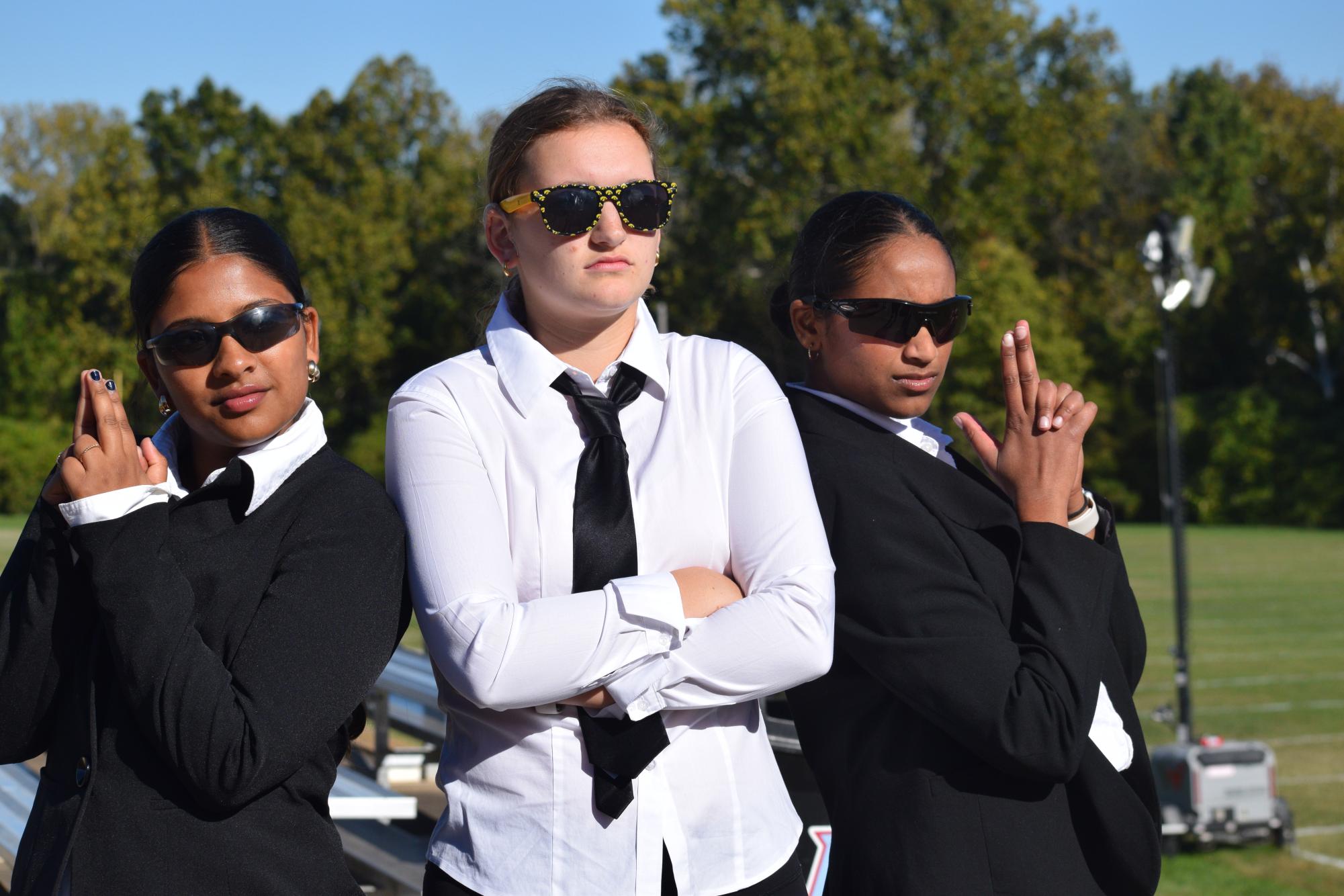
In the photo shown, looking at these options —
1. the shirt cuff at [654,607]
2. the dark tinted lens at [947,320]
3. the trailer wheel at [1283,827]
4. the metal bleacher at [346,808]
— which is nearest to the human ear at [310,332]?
the shirt cuff at [654,607]

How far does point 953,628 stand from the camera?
2268 mm

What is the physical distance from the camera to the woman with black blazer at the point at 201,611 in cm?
201

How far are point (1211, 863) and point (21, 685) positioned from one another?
8.24m

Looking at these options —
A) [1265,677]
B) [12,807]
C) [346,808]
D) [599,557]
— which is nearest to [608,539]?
[599,557]

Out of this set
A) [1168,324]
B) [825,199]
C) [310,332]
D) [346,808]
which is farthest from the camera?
[825,199]

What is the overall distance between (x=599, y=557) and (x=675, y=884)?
523 millimetres

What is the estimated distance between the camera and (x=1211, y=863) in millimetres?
8680

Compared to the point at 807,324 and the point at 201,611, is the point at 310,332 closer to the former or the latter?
the point at 201,611

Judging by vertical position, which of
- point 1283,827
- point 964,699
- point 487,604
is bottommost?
point 1283,827

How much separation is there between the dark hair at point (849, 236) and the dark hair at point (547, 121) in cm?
38

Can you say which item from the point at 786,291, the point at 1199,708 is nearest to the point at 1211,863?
the point at 1199,708

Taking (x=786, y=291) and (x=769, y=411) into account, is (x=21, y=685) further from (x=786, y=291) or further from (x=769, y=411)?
(x=786, y=291)

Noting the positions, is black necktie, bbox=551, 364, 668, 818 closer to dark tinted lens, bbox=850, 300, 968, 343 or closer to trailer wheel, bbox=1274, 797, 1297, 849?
dark tinted lens, bbox=850, 300, 968, 343

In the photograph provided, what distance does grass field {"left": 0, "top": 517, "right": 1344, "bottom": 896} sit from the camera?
859 cm
